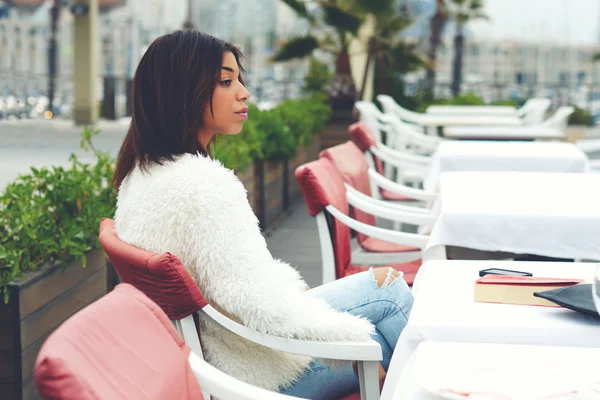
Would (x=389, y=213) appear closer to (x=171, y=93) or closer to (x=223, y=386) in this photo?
(x=171, y=93)

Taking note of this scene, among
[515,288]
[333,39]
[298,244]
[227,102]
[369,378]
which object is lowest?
[298,244]

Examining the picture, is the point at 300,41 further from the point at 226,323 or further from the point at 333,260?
the point at 226,323

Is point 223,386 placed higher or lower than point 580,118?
higher

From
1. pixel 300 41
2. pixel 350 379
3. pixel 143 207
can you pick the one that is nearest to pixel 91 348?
pixel 143 207

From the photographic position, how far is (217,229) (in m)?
1.88

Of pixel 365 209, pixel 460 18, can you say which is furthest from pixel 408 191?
pixel 460 18

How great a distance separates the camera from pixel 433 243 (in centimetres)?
281

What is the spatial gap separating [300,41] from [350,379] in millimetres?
11120

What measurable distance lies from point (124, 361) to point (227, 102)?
3.07 ft

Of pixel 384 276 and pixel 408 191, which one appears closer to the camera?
pixel 384 276

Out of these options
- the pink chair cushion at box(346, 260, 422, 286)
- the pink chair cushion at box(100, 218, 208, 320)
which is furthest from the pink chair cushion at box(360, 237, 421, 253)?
the pink chair cushion at box(100, 218, 208, 320)

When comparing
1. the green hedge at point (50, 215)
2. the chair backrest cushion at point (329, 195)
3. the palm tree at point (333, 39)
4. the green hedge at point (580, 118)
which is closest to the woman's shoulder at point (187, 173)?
the green hedge at point (50, 215)

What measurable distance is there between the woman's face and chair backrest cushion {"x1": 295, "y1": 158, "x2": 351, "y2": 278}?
0.88 meters

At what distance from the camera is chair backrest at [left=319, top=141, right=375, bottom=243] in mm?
3766
